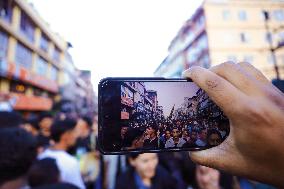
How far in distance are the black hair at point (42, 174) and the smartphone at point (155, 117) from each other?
3.99 feet

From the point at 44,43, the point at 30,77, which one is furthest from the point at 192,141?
the point at 44,43

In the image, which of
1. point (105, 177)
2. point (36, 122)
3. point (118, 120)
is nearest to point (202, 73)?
point (118, 120)

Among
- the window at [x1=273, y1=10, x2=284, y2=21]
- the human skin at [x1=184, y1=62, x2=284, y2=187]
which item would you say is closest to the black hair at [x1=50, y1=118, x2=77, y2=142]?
the human skin at [x1=184, y1=62, x2=284, y2=187]

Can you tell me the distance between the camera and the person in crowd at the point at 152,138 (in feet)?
2.84

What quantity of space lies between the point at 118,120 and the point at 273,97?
49 centimetres

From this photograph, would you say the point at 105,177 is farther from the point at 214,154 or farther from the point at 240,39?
the point at 240,39

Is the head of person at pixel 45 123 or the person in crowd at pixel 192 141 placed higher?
the head of person at pixel 45 123

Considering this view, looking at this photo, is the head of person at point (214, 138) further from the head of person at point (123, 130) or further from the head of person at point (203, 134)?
the head of person at point (123, 130)

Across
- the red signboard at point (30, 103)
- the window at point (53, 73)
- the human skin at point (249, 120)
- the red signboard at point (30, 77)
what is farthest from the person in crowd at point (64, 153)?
the window at point (53, 73)

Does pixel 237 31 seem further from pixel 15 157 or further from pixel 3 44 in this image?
pixel 15 157

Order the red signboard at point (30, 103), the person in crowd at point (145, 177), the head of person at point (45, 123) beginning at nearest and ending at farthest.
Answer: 1. the person in crowd at point (145, 177)
2. the head of person at point (45, 123)
3. the red signboard at point (30, 103)

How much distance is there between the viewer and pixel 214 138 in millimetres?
854

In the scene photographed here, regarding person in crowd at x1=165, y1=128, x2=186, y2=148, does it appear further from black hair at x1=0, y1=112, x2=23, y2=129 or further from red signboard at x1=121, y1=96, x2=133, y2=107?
black hair at x1=0, y1=112, x2=23, y2=129

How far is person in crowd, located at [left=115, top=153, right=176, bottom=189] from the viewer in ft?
7.31
